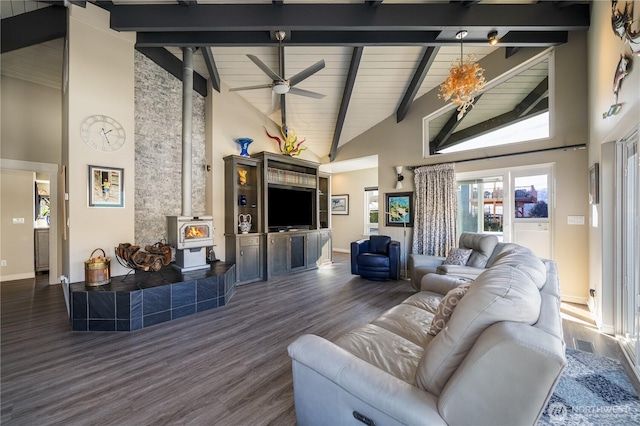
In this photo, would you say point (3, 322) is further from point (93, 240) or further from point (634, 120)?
point (634, 120)

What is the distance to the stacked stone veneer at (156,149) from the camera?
4234 mm

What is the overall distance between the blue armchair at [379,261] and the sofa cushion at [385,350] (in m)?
3.17

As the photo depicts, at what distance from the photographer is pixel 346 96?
17.3 ft

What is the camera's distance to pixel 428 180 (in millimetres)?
5211

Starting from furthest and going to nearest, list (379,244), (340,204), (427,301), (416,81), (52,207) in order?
(340,204), (379,244), (416,81), (52,207), (427,301)

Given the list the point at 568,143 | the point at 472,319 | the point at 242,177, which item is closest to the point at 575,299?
the point at 568,143

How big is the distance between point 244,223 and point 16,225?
14.8 feet

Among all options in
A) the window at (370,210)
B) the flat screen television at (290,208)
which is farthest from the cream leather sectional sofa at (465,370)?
the window at (370,210)

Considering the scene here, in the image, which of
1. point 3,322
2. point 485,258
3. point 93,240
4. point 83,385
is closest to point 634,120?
point 485,258

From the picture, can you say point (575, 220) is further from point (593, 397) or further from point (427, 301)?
point (427, 301)

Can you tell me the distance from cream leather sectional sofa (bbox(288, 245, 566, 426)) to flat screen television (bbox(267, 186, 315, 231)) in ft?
14.4

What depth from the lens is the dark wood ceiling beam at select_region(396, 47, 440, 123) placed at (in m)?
4.34

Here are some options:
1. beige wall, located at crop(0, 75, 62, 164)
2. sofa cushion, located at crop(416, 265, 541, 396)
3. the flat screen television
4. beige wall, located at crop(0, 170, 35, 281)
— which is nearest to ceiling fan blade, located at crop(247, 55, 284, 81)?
the flat screen television

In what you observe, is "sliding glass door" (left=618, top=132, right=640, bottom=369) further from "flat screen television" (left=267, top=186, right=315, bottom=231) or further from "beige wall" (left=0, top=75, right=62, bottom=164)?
"beige wall" (left=0, top=75, right=62, bottom=164)
